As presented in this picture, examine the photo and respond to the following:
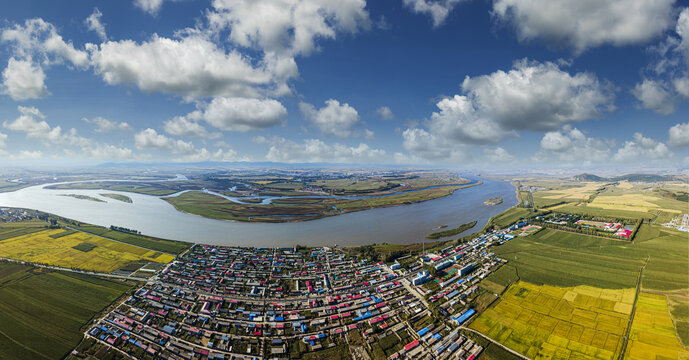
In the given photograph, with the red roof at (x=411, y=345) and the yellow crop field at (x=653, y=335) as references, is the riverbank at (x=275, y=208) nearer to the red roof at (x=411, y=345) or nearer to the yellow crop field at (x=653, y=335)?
the red roof at (x=411, y=345)

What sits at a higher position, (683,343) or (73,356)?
(683,343)

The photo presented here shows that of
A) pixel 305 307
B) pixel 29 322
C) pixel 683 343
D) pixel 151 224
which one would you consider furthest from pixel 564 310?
pixel 151 224

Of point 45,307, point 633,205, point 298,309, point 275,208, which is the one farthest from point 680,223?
point 45,307

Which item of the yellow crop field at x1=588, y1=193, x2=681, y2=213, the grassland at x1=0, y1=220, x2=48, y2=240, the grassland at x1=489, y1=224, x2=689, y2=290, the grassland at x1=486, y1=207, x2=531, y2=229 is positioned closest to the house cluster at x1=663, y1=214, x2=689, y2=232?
the grassland at x1=489, y1=224, x2=689, y2=290

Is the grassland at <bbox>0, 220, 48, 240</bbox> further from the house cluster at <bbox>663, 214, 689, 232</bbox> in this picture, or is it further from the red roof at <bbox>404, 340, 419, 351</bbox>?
the house cluster at <bbox>663, 214, 689, 232</bbox>

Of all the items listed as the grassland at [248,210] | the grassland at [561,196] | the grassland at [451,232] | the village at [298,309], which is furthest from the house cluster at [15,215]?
the grassland at [561,196]

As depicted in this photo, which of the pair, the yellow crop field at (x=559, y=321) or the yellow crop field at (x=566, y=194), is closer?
the yellow crop field at (x=559, y=321)

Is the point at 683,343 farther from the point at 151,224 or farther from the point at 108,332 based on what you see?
the point at 151,224
